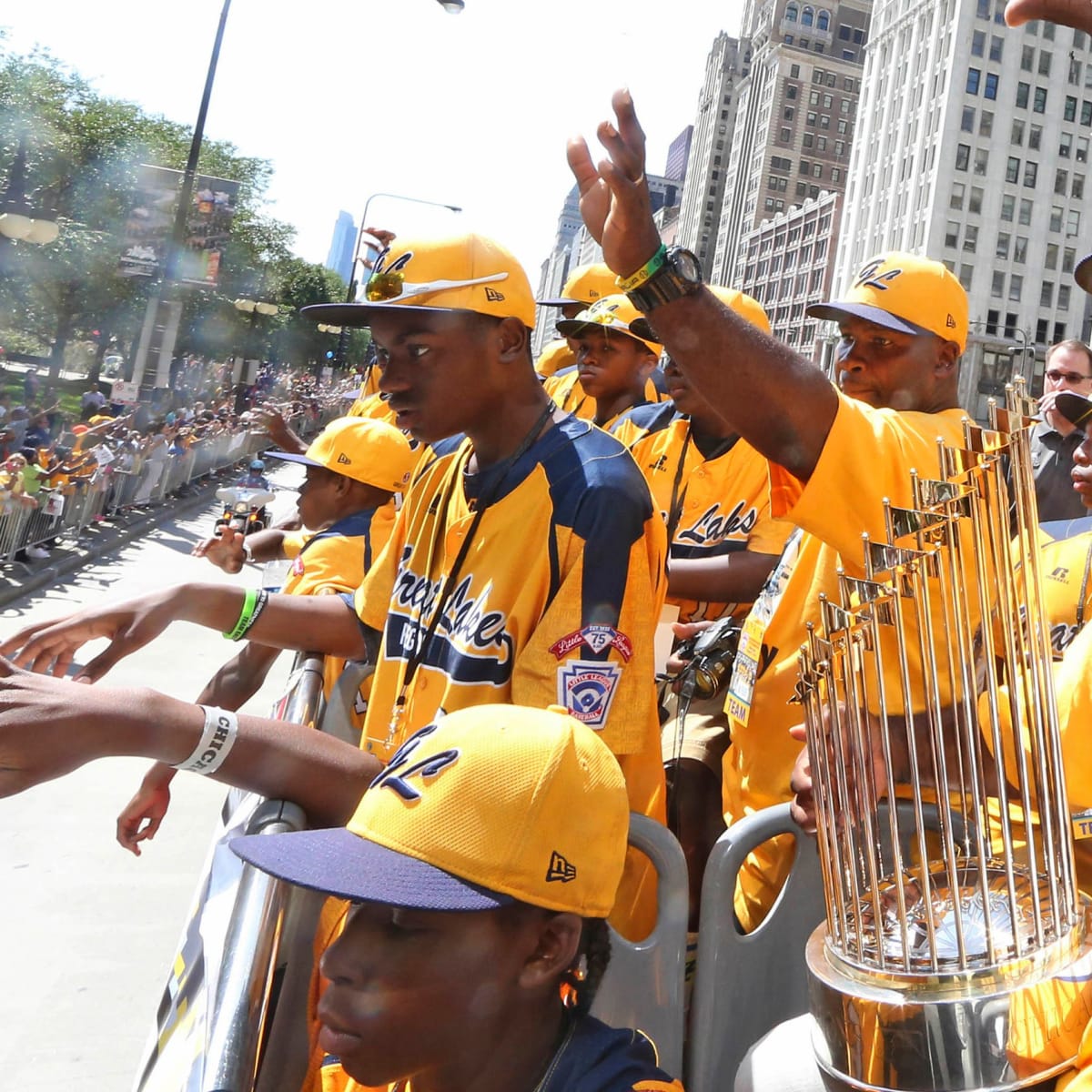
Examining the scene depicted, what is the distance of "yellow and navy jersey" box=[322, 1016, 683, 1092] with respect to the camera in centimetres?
166

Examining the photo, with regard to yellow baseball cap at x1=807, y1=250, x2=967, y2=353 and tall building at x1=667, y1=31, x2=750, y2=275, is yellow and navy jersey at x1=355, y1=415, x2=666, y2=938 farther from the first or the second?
tall building at x1=667, y1=31, x2=750, y2=275

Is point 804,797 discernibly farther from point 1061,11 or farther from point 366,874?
point 1061,11

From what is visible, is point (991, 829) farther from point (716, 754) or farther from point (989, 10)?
point (989, 10)

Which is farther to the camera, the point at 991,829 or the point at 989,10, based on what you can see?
the point at 989,10

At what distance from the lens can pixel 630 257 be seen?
1872 mm

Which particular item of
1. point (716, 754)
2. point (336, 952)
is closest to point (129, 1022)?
A: point (716, 754)

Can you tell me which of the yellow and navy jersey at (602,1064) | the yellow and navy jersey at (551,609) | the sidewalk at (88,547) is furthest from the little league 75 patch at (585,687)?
the sidewalk at (88,547)

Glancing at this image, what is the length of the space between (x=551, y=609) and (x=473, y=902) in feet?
2.79

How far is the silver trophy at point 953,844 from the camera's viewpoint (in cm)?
136

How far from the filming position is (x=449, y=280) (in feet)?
8.96

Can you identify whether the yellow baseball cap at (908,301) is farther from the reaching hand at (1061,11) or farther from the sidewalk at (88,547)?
the sidewalk at (88,547)

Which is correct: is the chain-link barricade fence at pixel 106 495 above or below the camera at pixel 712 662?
above

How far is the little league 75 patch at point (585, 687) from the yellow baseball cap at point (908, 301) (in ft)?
3.88

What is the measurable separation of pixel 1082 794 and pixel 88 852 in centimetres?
537
